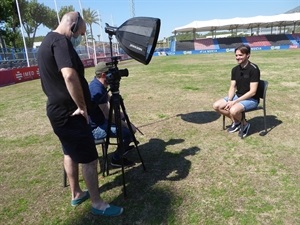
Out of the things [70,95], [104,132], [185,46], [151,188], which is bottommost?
[151,188]

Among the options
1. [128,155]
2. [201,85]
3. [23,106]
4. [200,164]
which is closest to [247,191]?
[200,164]

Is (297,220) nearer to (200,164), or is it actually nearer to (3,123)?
(200,164)

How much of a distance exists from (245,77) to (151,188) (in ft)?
8.93

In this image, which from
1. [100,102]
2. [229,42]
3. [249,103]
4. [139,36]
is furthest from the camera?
[229,42]

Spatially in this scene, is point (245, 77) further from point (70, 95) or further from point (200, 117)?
point (70, 95)

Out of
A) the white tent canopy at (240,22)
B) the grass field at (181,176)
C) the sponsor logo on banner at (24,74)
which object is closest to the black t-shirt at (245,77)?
the grass field at (181,176)

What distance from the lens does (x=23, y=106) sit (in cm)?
895

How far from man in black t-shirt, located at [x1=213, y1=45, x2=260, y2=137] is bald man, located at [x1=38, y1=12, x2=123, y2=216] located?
2813 millimetres

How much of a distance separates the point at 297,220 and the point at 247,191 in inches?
24.8

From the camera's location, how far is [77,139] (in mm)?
2641

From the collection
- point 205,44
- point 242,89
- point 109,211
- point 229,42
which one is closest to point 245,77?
point 242,89

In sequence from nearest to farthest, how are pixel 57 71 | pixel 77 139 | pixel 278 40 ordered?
pixel 57 71 → pixel 77 139 → pixel 278 40

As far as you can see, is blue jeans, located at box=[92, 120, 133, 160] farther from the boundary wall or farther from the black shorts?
the boundary wall

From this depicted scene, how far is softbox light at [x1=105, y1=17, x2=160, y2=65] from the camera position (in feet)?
9.39
